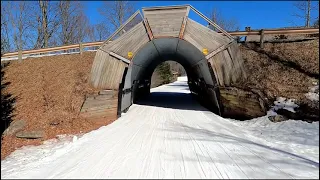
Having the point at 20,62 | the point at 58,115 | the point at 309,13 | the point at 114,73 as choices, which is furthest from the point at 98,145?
the point at 309,13

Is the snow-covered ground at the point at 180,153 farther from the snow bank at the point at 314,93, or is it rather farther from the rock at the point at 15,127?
the rock at the point at 15,127

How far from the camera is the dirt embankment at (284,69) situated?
32.8 feet

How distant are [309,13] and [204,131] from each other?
25.2m

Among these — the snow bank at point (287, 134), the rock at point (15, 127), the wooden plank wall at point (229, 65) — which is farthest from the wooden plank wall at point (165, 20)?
the rock at point (15, 127)

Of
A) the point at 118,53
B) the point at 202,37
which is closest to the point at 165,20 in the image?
the point at 202,37

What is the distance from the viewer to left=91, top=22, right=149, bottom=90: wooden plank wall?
40.4 feet

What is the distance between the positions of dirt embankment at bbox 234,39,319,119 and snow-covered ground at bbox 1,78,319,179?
124cm

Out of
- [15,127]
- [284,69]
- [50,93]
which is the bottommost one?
[15,127]

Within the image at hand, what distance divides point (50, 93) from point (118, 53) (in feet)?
12.1

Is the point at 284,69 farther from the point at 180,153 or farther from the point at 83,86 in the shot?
the point at 83,86

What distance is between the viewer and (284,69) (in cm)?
1102

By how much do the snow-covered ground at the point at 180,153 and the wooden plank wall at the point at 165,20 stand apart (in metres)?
4.41

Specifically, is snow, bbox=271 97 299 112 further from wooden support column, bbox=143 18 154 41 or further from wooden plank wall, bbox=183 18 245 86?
wooden support column, bbox=143 18 154 41

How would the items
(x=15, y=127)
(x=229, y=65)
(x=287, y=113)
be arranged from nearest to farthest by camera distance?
1. (x=287, y=113)
2. (x=15, y=127)
3. (x=229, y=65)
